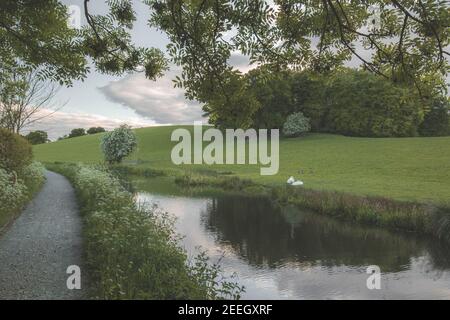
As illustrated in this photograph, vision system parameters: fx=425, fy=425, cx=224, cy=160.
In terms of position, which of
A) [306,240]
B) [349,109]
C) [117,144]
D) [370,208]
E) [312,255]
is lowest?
[312,255]

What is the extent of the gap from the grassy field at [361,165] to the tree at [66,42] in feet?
62.8

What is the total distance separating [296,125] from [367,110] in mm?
11456

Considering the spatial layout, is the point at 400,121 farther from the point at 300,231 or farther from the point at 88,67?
the point at 88,67

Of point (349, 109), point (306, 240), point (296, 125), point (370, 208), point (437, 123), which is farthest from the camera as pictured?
point (437, 123)

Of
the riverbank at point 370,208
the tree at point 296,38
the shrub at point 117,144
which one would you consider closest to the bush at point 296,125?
the shrub at point 117,144

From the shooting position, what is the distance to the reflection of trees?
14055 mm

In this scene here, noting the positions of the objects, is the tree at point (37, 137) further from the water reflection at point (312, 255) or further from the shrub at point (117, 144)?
the water reflection at point (312, 255)

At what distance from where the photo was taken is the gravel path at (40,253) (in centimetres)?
754

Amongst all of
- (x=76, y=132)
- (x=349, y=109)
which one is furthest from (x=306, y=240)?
(x=76, y=132)

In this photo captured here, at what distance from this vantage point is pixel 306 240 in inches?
650

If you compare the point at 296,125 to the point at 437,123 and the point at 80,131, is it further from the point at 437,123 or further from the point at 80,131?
the point at 80,131

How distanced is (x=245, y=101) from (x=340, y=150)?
48.1 metres

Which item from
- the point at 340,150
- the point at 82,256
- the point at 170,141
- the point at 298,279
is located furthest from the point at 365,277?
the point at 170,141

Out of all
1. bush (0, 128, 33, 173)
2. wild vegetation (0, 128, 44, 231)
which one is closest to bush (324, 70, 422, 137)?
wild vegetation (0, 128, 44, 231)
